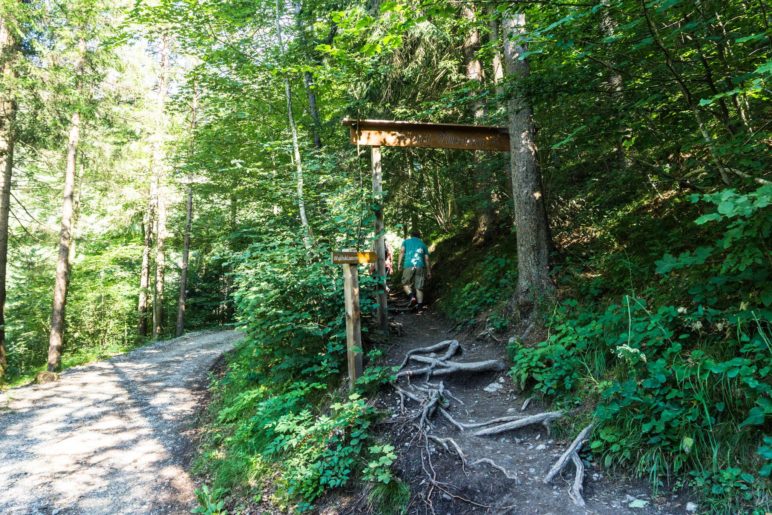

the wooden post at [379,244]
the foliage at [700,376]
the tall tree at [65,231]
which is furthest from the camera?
the tall tree at [65,231]

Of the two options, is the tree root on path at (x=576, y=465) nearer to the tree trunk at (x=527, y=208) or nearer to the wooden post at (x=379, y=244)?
the tree trunk at (x=527, y=208)

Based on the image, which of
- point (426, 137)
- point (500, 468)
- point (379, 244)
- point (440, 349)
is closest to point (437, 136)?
point (426, 137)

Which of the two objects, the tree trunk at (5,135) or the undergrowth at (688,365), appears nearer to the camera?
the undergrowth at (688,365)

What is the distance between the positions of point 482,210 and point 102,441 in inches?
333

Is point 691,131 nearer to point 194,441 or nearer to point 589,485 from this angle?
point 589,485

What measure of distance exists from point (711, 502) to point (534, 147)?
458 centimetres

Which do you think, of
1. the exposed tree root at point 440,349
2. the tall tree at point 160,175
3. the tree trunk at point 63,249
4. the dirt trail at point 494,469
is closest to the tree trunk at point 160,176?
the tall tree at point 160,175

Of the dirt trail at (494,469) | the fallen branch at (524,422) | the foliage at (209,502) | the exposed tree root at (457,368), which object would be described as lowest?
the foliage at (209,502)

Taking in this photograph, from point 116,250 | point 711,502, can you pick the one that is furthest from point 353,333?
point 116,250

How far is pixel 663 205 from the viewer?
5531mm

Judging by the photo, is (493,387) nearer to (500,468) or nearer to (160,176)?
(500,468)

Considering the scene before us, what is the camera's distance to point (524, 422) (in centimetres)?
394

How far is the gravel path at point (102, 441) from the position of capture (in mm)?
5133

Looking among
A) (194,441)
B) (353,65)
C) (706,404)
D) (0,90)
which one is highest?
(0,90)
